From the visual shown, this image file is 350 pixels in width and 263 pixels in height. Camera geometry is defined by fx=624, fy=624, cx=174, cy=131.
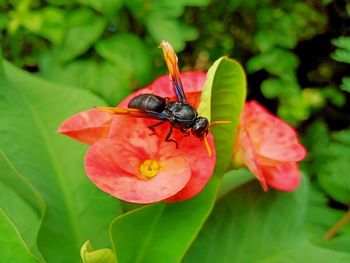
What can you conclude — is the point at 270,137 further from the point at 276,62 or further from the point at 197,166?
the point at 276,62

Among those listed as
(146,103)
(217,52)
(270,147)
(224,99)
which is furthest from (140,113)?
(217,52)

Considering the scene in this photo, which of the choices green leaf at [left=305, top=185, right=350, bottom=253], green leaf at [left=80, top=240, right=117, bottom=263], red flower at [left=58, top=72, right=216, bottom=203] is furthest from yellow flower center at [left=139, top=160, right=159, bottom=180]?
green leaf at [left=305, top=185, right=350, bottom=253]

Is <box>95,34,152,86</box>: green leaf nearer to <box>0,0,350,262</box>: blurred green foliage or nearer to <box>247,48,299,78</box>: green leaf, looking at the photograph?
<box>0,0,350,262</box>: blurred green foliage

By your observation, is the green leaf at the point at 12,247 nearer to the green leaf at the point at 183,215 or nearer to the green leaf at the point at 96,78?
the green leaf at the point at 183,215

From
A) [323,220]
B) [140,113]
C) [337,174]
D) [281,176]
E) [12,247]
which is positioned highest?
[140,113]

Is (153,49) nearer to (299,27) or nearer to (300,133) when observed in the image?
(299,27)

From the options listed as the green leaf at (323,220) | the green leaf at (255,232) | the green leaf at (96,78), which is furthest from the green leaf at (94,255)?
the green leaf at (96,78)
